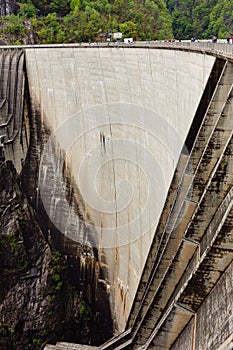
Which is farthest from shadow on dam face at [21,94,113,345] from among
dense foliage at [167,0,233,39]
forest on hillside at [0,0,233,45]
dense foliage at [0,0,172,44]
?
dense foliage at [167,0,233,39]

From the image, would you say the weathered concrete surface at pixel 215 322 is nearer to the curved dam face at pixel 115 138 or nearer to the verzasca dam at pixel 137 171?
the verzasca dam at pixel 137 171

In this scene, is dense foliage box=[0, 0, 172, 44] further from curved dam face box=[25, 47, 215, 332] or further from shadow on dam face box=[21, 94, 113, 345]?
shadow on dam face box=[21, 94, 113, 345]

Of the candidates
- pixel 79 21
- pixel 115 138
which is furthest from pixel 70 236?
pixel 79 21

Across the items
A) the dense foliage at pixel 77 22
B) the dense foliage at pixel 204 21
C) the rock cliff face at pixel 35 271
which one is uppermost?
the dense foliage at pixel 204 21

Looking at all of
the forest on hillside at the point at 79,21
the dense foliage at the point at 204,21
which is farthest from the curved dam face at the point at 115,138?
the dense foliage at the point at 204,21

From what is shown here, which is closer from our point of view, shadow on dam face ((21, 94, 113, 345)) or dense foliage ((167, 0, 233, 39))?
shadow on dam face ((21, 94, 113, 345))

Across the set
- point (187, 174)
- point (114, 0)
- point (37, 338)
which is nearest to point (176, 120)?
point (187, 174)
